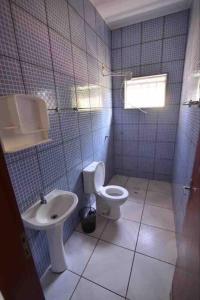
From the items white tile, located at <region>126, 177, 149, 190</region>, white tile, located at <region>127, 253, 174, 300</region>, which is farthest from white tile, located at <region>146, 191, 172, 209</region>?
white tile, located at <region>127, 253, 174, 300</region>

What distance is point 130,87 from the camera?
2762 mm

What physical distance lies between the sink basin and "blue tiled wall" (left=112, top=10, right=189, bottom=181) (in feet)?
6.23

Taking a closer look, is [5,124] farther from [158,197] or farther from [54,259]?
[158,197]

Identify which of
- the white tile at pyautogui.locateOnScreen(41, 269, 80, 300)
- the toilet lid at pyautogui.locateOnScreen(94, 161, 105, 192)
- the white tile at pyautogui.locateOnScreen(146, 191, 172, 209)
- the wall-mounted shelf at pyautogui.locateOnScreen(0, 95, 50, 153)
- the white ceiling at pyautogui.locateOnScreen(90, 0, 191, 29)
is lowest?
the white tile at pyautogui.locateOnScreen(41, 269, 80, 300)

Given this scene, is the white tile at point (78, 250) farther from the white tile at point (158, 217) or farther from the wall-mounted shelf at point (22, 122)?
the wall-mounted shelf at point (22, 122)

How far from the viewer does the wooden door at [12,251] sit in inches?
23.2

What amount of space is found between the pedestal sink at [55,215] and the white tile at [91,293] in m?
0.24

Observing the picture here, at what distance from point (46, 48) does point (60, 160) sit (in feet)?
3.37

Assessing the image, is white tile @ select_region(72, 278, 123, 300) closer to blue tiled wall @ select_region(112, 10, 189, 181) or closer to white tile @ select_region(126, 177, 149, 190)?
white tile @ select_region(126, 177, 149, 190)

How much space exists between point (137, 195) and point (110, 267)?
1.30 metres

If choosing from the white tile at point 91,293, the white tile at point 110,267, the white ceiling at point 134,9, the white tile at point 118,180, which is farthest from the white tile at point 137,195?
the white ceiling at point 134,9

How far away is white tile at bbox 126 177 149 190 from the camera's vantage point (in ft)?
9.24

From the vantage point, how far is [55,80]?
1.42 meters

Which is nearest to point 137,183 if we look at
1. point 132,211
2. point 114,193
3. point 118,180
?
point 118,180
